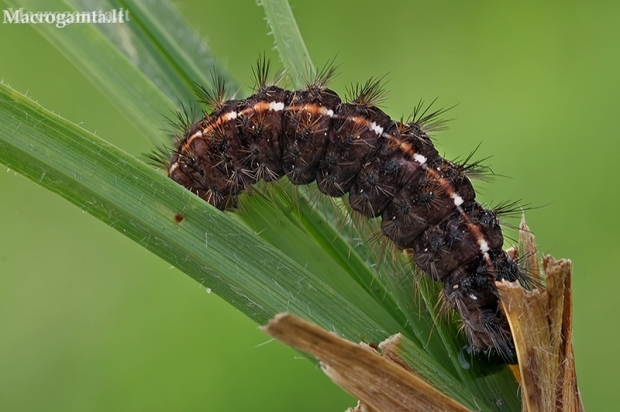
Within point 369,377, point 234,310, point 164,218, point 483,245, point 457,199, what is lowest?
point 369,377

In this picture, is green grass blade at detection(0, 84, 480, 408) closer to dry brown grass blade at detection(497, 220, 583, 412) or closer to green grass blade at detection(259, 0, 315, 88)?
dry brown grass blade at detection(497, 220, 583, 412)

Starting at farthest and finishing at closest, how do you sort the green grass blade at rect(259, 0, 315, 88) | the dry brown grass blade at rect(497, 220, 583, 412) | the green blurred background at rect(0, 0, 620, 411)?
the green blurred background at rect(0, 0, 620, 411) → the green grass blade at rect(259, 0, 315, 88) → the dry brown grass blade at rect(497, 220, 583, 412)

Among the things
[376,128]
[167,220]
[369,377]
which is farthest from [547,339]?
[376,128]

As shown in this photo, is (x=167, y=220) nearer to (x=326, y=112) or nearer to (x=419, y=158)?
(x=326, y=112)

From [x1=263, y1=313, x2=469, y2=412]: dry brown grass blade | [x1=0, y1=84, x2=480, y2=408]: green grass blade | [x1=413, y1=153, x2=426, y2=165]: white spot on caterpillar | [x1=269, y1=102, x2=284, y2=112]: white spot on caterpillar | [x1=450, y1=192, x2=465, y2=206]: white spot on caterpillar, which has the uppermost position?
[x1=269, y1=102, x2=284, y2=112]: white spot on caterpillar

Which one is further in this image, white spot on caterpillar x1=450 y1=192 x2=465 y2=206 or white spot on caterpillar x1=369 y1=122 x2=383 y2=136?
white spot on caterpillar x1=369 y1=122 x2=383 y2=136

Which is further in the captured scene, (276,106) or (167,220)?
(276,106)

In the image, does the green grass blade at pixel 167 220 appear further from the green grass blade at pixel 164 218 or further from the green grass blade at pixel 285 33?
the green grass blade at pixel 285 33

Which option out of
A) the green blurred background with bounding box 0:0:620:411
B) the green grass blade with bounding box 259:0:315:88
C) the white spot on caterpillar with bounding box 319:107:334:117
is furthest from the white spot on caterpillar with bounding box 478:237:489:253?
the green blurred background with bounding box 0:0:620:411

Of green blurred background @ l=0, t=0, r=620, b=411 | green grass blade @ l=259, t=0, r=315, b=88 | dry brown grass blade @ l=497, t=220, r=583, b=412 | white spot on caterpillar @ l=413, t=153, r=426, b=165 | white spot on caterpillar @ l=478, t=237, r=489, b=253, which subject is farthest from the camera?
green blurred background @ l=0, t=0, r=620, b=411
